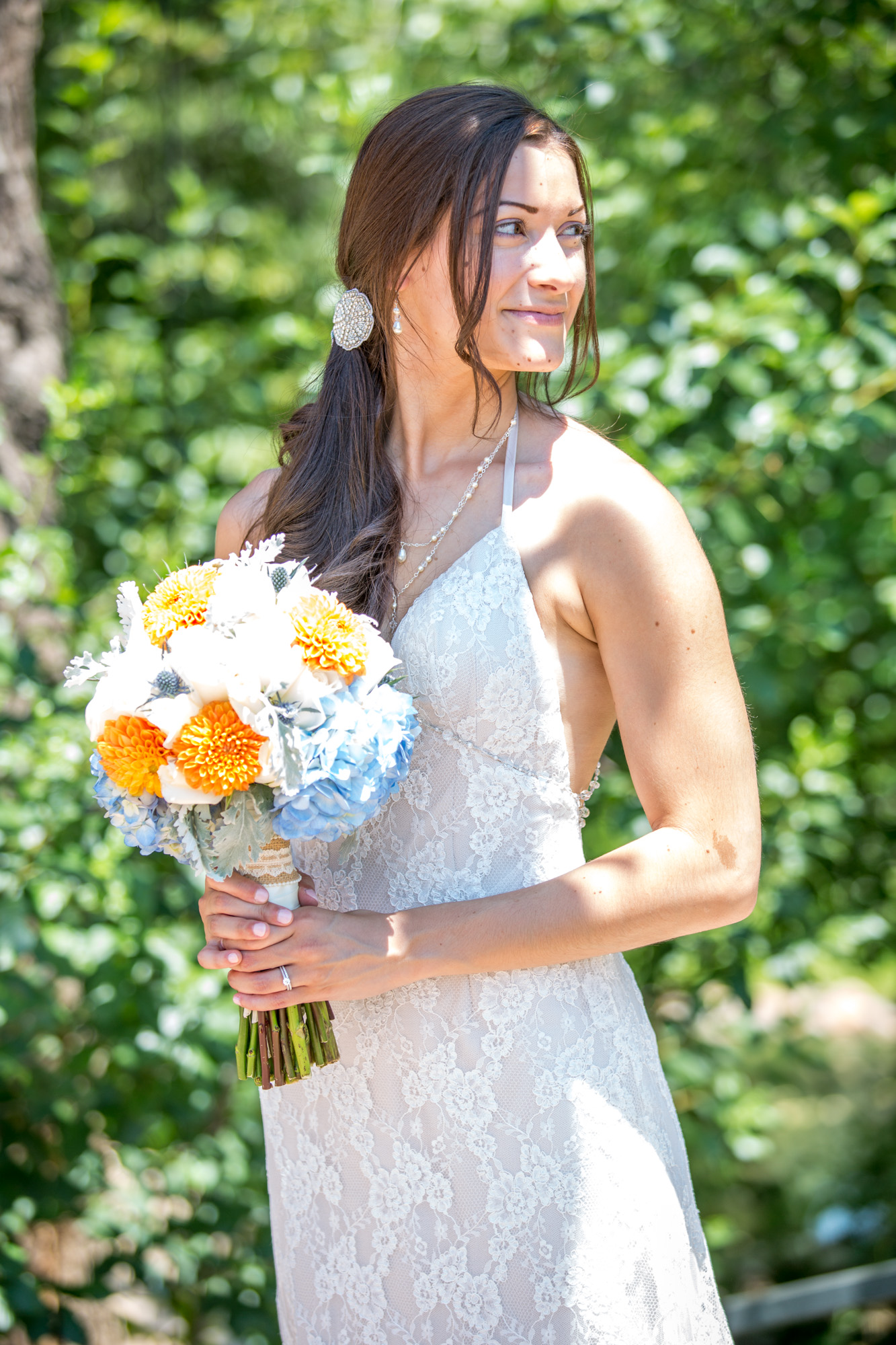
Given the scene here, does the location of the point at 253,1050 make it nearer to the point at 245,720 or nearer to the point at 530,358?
the point at 245,720

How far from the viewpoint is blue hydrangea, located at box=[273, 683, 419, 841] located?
51.6 inches

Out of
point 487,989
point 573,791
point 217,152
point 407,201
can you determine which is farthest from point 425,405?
point 217,152

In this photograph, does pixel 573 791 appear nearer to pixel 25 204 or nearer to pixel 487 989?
pixel 487 989

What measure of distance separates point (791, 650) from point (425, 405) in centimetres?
156

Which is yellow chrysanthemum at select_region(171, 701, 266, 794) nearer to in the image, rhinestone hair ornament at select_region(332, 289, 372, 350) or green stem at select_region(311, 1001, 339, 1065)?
green stem at select_region(311, 1001, 339, 1065)

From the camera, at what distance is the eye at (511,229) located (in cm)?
159

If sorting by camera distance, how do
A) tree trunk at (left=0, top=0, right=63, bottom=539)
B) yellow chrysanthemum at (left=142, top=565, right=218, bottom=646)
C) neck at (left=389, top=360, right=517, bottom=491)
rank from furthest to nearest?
tree trunk at (left=0, top=0, right=63, bottom=539), neck at (left=389, top=360, right=517, bottom=491), yellow chrysanthemum at (left=142, top=565, right=218, bottom=646)

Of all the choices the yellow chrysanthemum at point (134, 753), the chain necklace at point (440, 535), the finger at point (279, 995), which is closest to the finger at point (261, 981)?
the finger at point (279, 995)

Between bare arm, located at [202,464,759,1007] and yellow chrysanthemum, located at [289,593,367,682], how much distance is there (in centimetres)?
34

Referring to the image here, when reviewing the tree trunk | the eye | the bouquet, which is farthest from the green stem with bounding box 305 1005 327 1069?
the tree trunk

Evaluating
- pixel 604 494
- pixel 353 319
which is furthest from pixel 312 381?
pixel 604 494

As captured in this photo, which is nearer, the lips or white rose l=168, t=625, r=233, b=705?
white rose l=168, t=625, r=233, b=705

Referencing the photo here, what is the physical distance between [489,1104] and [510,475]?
34.0 inches

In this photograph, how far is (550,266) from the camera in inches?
62.4
